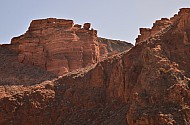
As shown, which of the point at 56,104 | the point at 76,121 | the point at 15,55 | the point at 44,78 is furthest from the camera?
the point at 15,55

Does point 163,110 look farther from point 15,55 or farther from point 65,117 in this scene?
point 15,55

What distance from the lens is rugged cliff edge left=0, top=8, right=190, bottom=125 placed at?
83.5 ft

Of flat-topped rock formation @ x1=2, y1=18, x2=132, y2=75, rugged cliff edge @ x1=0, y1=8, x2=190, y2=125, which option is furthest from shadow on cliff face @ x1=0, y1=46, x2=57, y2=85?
rugged cliff edge @ x1=0, y1=8, x2=190, y2=125

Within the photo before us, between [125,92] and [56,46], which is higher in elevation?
[56,46]

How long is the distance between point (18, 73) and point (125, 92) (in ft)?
73.2

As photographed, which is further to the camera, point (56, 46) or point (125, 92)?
point (56, 46)

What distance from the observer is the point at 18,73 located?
50531mm

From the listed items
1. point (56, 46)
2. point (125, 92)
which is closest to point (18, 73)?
point (56, 46)

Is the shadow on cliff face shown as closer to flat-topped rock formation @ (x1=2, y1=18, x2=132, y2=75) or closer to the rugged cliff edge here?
flat-topped rock formation @ (x1=2, y1=18, x2=132, y2=75)

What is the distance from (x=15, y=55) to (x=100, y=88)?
2146 cm

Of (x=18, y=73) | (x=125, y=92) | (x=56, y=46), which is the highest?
(x=56, y=46)

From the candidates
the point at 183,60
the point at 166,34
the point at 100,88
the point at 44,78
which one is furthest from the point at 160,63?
the point at 44,78

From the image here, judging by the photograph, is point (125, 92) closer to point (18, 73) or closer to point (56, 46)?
point (18, 73)

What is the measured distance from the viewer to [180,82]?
26.3m
